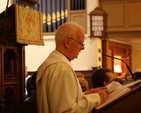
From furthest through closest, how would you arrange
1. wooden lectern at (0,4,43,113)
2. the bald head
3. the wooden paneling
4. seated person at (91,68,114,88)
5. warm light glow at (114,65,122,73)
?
warm light glow at (114,65,122,73), the wooden paneling, seated person at (91,68,114,88), wooden lectern at (0,4,43,113), the bald head

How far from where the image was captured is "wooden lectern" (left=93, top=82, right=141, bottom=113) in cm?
212

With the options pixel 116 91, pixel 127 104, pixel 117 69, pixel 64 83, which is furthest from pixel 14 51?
pixel 117 69

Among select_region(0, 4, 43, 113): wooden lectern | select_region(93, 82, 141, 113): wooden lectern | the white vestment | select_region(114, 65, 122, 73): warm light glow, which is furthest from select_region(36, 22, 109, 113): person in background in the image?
select_region(114, 65, 122, 73): warm light glow

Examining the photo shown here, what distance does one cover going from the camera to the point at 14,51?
11.1ft

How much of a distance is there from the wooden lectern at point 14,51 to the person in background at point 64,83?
932 mm

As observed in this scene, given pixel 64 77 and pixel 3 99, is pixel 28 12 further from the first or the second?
pixel 64 77

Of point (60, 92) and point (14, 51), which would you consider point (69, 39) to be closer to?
point (60, 92)

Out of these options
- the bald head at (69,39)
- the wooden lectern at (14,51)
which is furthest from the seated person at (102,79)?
the bald head at (69,39)

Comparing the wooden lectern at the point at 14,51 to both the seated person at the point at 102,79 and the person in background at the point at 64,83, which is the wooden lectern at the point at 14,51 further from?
the person in background at the point at 64,83

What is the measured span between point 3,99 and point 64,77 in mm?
1087

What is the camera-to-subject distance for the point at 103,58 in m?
9.09

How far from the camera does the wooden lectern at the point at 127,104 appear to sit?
2119 millimetres

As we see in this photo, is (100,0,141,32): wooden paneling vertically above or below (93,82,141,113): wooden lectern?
above

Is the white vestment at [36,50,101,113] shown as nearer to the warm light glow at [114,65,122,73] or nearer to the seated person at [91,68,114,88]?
the seated person at [91,68,114,88]
